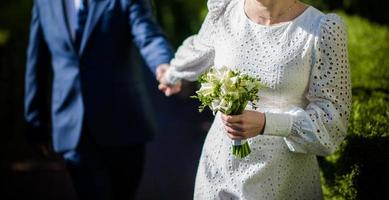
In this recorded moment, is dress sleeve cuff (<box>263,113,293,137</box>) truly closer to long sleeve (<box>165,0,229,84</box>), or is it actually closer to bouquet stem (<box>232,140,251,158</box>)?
bouquet stem (<box>232,140,251,158</box>)

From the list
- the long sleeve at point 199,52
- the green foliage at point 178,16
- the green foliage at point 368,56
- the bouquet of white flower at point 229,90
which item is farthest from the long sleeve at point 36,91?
the green foliage at point 178,16

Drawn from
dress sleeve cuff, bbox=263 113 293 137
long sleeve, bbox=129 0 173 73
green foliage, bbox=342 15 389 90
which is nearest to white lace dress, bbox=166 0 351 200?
dress sleeve cuff, bbox=263 113 293 137

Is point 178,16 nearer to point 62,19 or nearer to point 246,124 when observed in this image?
point 62,19

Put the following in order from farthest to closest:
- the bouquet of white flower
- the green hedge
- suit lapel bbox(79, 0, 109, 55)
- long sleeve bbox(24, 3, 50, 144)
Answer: long sleeve bbox(24, 3, 50, 144)
suit lapel bbox(79, 0, 109, 55)
the green hedge
the bouquet of white flower

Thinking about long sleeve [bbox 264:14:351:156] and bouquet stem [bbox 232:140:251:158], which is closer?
long sleeve [bbox 264:14:351:156]

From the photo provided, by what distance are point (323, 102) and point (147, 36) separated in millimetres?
1872

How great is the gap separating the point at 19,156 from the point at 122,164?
360 centimetres

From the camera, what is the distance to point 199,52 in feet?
12.5

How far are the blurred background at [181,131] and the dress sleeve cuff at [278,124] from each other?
82 centimetres

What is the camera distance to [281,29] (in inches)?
127

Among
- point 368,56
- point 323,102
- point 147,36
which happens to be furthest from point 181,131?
point 323,102

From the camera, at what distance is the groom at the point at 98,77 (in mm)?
4684

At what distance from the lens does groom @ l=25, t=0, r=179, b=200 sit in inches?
184

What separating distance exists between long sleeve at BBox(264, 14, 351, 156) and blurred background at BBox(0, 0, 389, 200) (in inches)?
26.8
